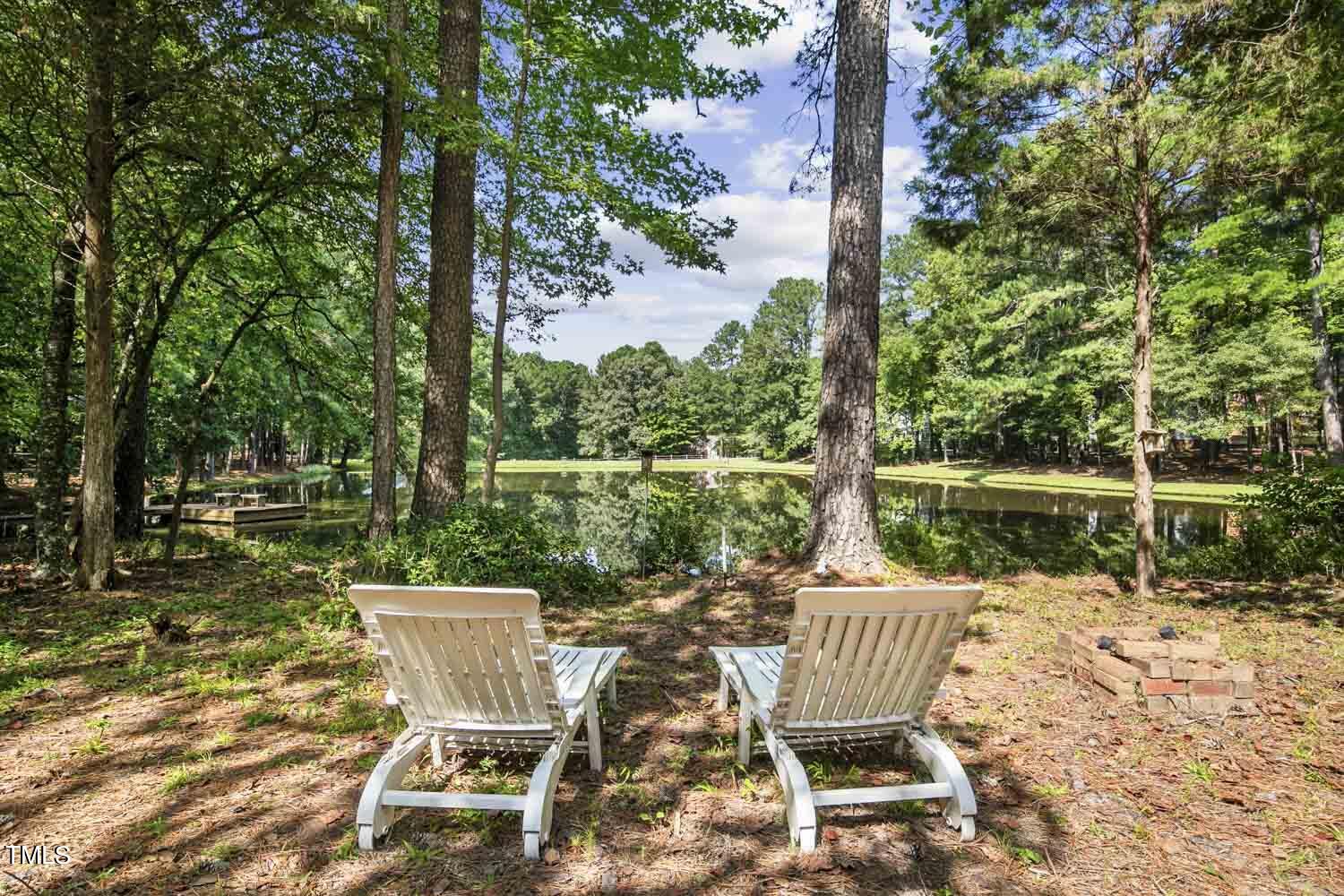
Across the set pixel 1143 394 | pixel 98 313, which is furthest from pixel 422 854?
pixel 1143 394

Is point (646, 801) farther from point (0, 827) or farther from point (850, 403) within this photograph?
point (850, 403)

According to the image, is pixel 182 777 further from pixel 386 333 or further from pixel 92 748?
pixel 386 333

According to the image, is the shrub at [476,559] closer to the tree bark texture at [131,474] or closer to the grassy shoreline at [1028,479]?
the tree bark texture at [131,474]

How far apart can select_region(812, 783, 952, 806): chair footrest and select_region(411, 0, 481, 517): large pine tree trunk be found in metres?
5.14

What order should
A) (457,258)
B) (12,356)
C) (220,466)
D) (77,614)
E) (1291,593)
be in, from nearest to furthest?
(77,614) → (1291,593) → (457,258) → (12,356) → (220,466)

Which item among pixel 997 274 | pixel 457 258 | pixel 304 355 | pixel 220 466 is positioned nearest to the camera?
pixel 457 258

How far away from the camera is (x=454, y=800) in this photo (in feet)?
7.14

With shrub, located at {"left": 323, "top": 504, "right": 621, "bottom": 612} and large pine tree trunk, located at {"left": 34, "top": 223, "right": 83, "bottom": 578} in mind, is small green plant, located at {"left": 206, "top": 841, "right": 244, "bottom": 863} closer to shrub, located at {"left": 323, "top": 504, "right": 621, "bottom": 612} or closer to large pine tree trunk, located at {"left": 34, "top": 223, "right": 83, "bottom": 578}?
shrub, located at {"left": 323, "top": 504, "right": 621, "bottom": 612}

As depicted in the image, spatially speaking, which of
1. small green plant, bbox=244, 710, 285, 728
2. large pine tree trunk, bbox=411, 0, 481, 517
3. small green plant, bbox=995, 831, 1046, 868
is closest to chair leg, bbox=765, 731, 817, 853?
small green plant, bbox=995, 831, 1046, 868

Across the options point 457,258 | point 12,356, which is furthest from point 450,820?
point 12,356

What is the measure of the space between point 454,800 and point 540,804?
316mm

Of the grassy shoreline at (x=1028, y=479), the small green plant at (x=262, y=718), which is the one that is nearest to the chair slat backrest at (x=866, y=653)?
the small green plant at (x=262, y=718)

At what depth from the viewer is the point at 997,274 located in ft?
88.2

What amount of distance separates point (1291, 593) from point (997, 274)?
2410cm
